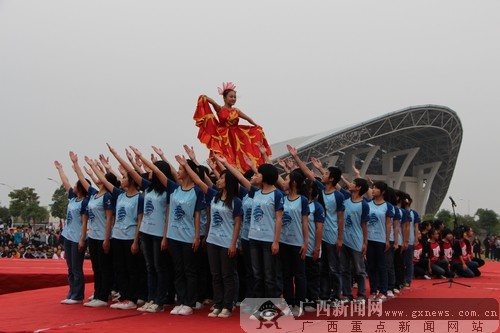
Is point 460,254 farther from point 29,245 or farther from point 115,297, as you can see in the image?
point 29,245

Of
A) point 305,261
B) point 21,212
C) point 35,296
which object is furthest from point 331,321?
point 21,212

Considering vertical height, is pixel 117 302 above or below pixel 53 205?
below

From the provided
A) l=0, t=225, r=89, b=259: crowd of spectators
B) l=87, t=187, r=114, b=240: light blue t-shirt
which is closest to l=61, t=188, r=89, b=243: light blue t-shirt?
l=87, t=187, r=114, b=240: light blue t-shirt

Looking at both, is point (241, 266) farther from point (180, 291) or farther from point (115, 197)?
point (115, 197)

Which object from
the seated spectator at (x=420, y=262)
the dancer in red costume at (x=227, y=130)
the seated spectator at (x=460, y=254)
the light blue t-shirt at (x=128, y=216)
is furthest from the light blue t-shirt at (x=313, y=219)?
the seated spectator at (x=460, y=254)

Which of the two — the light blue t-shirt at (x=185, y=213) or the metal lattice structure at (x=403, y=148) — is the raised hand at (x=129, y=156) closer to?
the light blue t-shirt at (x=185, y=213)

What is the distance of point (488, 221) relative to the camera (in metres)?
43.6

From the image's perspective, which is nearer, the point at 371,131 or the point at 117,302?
the point at 117,302

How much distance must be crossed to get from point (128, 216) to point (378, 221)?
2.79 meters

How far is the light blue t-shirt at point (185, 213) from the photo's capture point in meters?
5.27

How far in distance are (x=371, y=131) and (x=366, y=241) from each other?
33.4 m

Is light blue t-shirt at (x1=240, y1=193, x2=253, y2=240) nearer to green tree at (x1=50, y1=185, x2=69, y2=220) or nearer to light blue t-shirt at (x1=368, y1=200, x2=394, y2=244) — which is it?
light blue t-shirt at (x1=368, y1=200, x2=394, y2=244)

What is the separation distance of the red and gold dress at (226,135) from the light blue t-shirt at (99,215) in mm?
3003

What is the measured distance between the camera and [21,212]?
51625 mm
